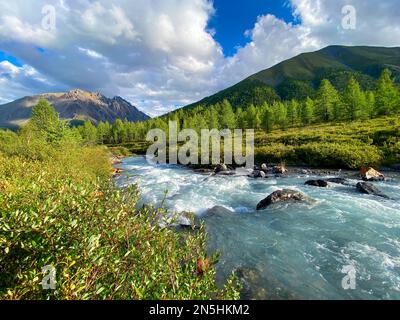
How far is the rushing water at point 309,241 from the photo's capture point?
11.6m

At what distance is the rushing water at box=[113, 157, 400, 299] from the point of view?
11609 millimetres

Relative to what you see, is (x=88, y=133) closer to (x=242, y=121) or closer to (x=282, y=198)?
(x=242, y=121)

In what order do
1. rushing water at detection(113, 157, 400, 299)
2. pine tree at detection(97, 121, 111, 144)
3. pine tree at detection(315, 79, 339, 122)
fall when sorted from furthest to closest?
A: pine tree at detection(97, 121, 111, 144) < pine tree at detection(315, 79, 339, 122) < rushing water at detection(113, 157, 400, 299)

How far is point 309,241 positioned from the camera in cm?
1591

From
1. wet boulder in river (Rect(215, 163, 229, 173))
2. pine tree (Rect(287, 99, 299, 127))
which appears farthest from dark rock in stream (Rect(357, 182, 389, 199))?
pine tree (Rect(287, 99, 299, 127))

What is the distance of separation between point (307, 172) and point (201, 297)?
3623 centimetres

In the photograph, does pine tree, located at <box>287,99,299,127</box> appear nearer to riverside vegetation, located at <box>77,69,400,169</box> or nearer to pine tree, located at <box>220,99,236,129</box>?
riverside vegetation, located at <box>77,69,400,169</box>

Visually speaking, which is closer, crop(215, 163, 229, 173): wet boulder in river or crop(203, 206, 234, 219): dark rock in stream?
crop(203, 206, 234, 219): dark rock in stream

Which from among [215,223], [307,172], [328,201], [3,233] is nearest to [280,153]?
[307,172]

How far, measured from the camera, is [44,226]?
4.99 m

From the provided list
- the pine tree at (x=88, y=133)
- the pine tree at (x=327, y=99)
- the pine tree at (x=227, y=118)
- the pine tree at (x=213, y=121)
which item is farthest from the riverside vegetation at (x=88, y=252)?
the pine tree at (x=88, y=133)

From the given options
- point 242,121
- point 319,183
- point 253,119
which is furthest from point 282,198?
point 242,121
